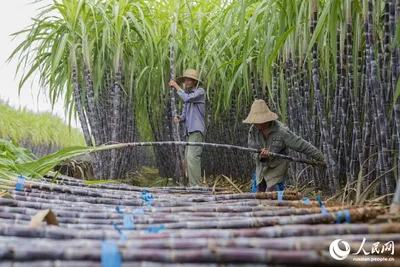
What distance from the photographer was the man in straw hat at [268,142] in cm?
243

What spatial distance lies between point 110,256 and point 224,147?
182cm

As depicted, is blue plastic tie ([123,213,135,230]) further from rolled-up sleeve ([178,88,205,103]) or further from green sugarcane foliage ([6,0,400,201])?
rolled-up sleeve ([178,88,205,103])

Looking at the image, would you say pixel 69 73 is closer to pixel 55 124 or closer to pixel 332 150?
pixel 332 150

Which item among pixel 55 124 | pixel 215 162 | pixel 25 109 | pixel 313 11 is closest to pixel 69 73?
pixel 215 162

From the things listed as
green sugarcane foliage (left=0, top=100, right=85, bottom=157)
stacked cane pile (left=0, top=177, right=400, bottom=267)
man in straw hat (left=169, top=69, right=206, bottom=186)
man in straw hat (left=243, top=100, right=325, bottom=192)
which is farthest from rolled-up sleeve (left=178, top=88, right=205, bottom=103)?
green sugarcane foliage (left=0, top=100, right=85, bottom=157)

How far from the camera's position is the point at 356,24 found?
5.91 feet

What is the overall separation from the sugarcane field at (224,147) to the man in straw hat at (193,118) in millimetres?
11

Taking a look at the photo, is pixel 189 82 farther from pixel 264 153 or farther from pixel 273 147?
pixel 264 153

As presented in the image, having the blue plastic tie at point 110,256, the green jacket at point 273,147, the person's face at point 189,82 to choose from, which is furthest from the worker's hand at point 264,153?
the blue plastic tie at point 110,256

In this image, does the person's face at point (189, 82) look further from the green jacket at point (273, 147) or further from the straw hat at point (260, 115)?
the straw hat at point (260, 115)

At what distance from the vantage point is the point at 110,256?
0.70 metres

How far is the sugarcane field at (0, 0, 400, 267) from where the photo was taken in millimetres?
783

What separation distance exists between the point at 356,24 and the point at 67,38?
7.28 ft

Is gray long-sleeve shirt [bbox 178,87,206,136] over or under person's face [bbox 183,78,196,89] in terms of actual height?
under
